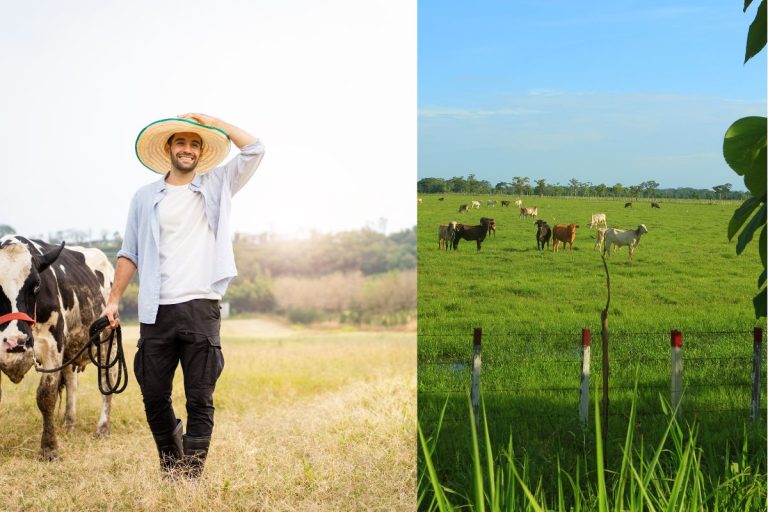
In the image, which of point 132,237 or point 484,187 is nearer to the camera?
point 132,237

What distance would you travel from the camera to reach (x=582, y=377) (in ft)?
13.8

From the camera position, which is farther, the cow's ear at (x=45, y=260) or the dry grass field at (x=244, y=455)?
the cow's ear at (x=45, y=260)

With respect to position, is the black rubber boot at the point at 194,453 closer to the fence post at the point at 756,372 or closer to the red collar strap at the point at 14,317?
the red collar strap at the point at 14,317

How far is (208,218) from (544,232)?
9.66 meters

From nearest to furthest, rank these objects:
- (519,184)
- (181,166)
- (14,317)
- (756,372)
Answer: (181,166)
(14,317)
(756,372)
(519,184)

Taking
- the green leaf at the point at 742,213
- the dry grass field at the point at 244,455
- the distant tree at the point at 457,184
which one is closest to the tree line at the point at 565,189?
the distant tree at the point at 457,184

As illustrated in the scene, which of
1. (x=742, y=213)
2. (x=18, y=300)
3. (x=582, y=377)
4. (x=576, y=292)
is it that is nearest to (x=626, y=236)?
(x=576, y=292)

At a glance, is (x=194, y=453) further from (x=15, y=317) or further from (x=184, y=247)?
(x=15, y=317)

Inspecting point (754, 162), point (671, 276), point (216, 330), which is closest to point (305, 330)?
point (671, 276)

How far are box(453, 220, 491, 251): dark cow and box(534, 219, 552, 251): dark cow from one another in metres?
0.74

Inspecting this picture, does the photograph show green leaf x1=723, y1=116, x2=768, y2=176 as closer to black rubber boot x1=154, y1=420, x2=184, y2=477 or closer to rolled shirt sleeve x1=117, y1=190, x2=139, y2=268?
rolled shirt sleeve x1=117, y1=190, x2=139, y2=268

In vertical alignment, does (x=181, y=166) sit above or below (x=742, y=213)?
above

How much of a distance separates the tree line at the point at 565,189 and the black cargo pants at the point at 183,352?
8259 millimetres

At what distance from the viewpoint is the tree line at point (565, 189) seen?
11085 millimetres
